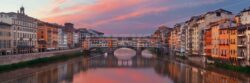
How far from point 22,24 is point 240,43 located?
3530cm

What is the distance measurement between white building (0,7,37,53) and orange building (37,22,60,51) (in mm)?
5150

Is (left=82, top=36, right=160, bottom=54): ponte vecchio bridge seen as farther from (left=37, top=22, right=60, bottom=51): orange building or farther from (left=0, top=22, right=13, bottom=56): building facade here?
(left=0, top=22, right=13, bottom=56): building facade

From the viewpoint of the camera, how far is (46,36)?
86562 millimetres

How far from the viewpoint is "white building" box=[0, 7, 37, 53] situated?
206 ft

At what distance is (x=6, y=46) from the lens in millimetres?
58812

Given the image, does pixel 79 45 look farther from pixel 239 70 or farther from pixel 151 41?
pixel 239 70

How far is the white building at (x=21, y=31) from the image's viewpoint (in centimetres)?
6269

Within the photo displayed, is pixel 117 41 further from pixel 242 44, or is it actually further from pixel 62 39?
pixel 242 44

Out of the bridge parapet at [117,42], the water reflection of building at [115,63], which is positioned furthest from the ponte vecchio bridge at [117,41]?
the water reflection of building at [115,63]

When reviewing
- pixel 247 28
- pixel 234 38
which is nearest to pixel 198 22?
pixel 234 38

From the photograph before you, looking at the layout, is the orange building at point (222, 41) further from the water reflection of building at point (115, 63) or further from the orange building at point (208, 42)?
the water reflection of building at point (115, 63)

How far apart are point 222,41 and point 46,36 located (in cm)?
4376

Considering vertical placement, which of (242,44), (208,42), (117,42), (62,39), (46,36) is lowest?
(117,42)

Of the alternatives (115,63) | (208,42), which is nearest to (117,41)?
(115,63)
